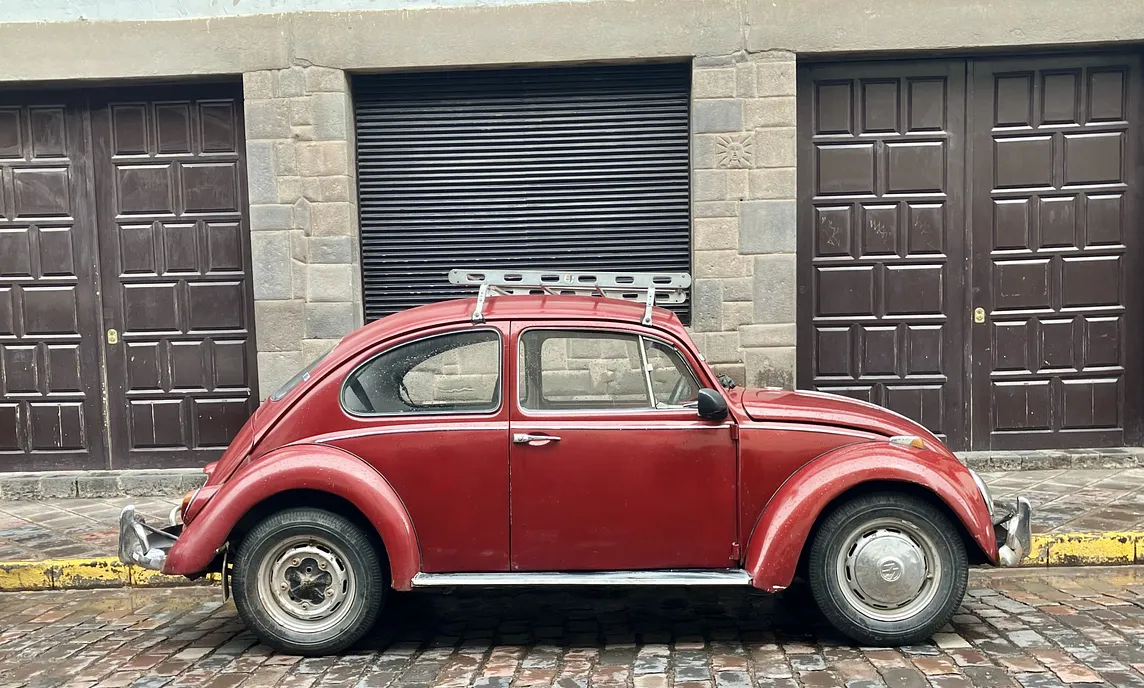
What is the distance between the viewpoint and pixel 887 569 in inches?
192

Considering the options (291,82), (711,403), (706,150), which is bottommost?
(711,403)

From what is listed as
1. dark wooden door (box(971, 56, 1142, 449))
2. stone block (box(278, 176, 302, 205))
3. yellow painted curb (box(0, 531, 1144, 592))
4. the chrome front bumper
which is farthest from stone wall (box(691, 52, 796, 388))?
the chrome front bumper

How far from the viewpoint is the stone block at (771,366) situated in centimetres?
891

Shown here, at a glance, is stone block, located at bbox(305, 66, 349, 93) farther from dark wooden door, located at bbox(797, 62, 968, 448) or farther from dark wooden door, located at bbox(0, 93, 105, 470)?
dark wooden door, located at bbox(797, 62, 968, 448)

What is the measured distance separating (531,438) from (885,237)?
535 cm

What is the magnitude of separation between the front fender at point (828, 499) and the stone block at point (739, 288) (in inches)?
161

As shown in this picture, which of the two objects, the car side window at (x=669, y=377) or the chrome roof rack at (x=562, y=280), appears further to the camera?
the chrome roof rack at (x=562, y=280)

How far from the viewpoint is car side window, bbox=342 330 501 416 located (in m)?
5.07

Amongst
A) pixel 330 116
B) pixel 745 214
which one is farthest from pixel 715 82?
pixel 330 116

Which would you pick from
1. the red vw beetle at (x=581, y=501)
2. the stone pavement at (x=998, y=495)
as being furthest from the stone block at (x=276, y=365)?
the red vw beetle at (x=581, y=501)

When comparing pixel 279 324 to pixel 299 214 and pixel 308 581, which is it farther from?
pixel 308 581

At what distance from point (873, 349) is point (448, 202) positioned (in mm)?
4185

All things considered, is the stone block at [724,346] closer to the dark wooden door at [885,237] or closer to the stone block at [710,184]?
the dark wooden door at [885,237]

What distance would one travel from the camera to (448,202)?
30.0ft
